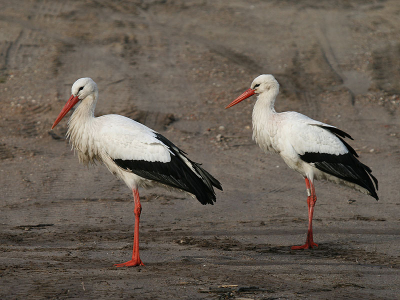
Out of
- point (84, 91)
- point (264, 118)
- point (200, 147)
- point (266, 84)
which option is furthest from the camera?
point (200, 147)

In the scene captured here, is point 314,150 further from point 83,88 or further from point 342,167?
point 83,88

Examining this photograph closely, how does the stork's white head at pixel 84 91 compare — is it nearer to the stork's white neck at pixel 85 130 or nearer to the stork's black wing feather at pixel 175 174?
the stork's white neck at pixel 85 130

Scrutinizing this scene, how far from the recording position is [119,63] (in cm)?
1417

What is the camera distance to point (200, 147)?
1068 cm

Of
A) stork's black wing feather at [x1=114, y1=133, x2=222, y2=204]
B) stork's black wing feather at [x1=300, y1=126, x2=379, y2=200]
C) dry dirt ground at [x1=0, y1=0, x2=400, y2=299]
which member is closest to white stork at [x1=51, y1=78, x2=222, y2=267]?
stork's black wing feather at [x1=114, y1=133, x2=222, y2=204]

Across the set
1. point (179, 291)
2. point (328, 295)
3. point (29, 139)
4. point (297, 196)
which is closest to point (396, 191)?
point (297, 196)

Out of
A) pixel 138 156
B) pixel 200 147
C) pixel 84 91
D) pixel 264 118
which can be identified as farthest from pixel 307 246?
pixel 200 147

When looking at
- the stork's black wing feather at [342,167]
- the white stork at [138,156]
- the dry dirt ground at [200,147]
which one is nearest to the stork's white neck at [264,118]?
the stork's black wing feather at [342,167]

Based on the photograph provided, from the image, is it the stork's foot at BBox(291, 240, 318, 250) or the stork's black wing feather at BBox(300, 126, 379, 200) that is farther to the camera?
the stork's black wing feather at BBox(300, 126, 379, 200)

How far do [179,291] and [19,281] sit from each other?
141 cm

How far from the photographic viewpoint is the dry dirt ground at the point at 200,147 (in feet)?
18.6

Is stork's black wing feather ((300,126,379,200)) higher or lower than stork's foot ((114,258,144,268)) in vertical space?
higher

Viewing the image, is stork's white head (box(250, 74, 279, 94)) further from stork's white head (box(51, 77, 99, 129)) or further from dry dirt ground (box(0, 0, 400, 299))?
stork's white head (box(51, 77, 99, 129))

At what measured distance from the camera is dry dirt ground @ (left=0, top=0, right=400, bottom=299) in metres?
Answer: 5.68
